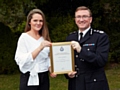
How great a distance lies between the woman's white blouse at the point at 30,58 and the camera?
3465 millimetres

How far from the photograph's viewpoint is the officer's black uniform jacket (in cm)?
319

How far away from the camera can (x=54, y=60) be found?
3.47 meters

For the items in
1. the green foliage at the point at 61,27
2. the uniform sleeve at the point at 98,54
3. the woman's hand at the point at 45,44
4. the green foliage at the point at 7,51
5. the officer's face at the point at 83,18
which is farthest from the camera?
the green foliage at the point at 61,27

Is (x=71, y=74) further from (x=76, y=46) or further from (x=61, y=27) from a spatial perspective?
(x=61, y=27)

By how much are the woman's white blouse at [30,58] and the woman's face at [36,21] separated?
0.13 meters

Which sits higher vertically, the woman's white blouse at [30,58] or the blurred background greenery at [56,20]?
the blurred background greenery at [56,20]

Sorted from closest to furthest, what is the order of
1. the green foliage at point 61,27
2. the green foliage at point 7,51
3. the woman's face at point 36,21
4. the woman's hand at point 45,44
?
1. the woman's hand at point 45,44
2. the woman's face at point 36,21
3. the green foliage at point 7,51
4. the green foliage at point 61,27

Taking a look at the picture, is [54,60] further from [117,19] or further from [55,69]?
[117,19]

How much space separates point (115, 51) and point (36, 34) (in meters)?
7.56

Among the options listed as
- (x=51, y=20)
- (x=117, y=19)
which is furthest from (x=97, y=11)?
(x=51, y=20)

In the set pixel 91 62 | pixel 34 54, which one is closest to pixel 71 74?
pixel 91 62

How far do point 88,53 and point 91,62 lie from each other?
10 cm

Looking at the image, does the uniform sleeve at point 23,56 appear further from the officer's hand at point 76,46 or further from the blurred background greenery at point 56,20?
the blurred background greenery at point 56,20

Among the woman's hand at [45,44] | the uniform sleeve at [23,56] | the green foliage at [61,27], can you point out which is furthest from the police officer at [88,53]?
the green foliage at [61,27]
